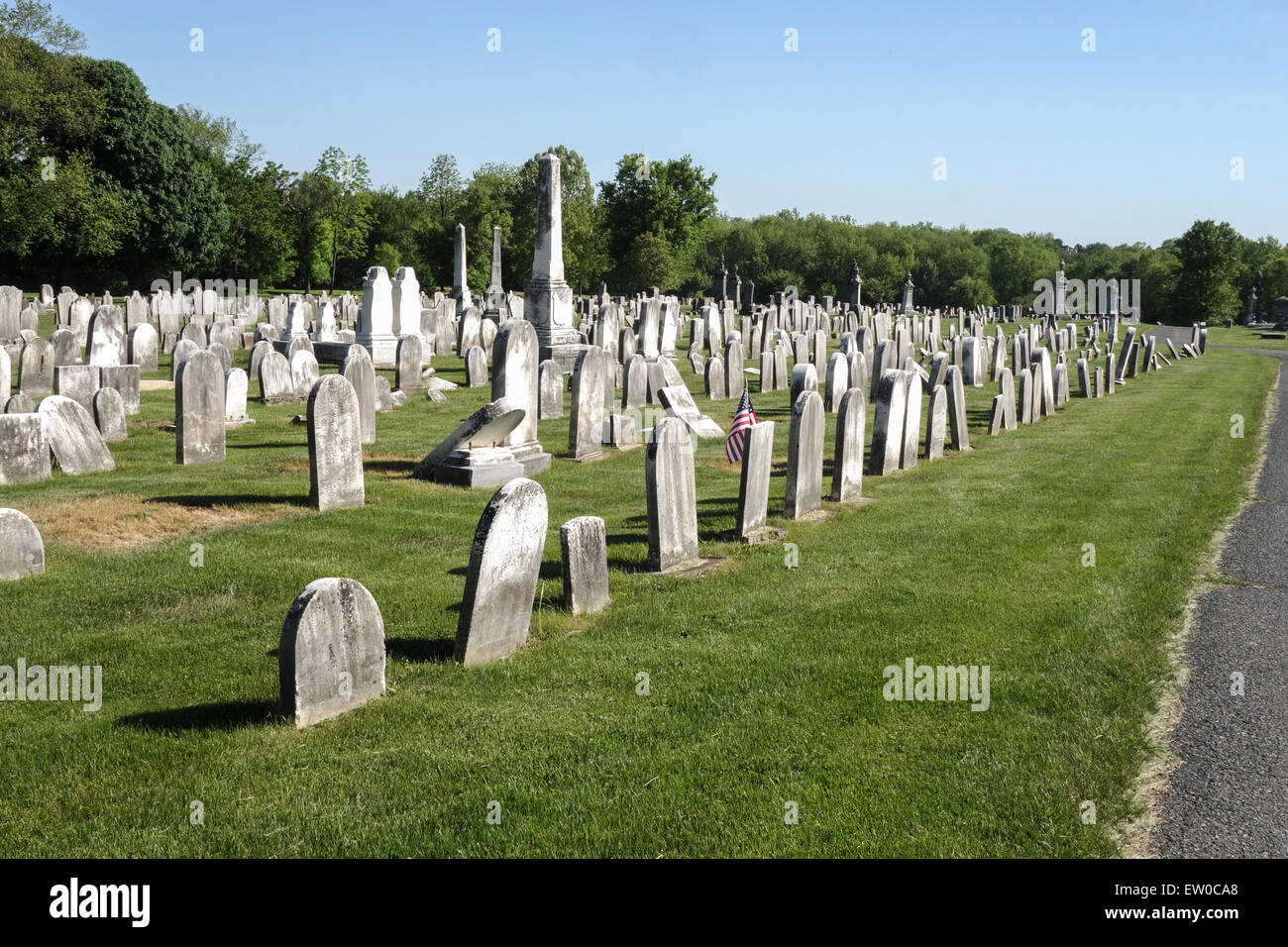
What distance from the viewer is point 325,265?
6944 centimetres

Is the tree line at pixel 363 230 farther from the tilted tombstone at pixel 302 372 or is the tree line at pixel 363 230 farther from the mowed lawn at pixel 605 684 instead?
the mowed lawn at pixel 605 684

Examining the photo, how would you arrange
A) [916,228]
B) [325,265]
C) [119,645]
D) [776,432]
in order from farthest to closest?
[916,228] < [325,265] < [776,432] < [119,645]

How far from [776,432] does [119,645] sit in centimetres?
1216

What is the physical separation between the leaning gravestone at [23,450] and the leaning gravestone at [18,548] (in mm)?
3975

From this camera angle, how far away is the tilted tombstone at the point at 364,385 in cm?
1451

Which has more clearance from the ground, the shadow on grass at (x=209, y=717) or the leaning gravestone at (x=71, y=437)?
the leaning gravestone at (x=71, y=437)

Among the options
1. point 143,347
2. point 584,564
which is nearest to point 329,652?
point 584,564

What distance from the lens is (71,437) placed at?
11.9m

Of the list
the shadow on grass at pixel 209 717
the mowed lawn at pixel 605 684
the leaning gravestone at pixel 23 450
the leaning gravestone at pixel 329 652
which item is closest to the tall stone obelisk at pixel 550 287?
the mowed lawn at pixel 605 684

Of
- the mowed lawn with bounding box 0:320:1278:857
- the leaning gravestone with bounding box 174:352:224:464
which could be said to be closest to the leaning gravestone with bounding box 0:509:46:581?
the mowed lawn with bounding box 0:320:1278:857

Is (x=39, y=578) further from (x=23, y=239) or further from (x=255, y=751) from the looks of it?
(x=23, y=239)

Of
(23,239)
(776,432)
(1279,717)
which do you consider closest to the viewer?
(1279,717)
